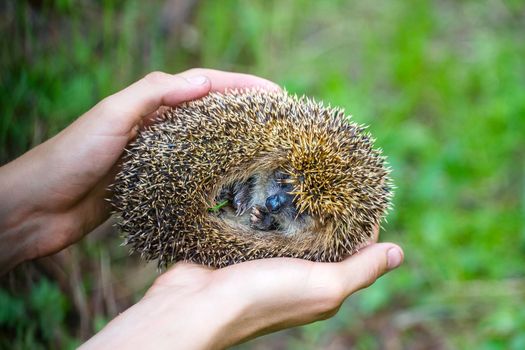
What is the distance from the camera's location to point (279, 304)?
9.70 ft

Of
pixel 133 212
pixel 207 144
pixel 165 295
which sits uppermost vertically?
pixel 207 144

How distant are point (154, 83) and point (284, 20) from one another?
3771 millimetres

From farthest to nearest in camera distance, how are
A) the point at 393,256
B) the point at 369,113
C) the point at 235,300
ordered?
the point at 369,113
the point at 393,256
the point at 235,300

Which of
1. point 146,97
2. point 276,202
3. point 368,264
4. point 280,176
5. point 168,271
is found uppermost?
point 146,97

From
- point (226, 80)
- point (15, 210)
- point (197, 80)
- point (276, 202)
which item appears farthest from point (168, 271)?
point (226, 80)

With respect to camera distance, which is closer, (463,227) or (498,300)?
(498,300)

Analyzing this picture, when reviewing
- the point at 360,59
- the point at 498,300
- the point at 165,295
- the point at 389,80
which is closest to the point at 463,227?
the point at 498,300

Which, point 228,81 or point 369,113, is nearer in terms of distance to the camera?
point 228,81

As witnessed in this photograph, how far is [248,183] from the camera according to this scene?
11.3 feet

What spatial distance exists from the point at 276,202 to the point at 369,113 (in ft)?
8.95

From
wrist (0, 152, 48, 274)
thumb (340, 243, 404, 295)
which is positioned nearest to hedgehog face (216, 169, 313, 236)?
thumb (340, 243, 404, 295)

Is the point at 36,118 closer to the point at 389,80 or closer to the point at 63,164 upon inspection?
the point at 63,164

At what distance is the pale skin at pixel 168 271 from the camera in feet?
9.01

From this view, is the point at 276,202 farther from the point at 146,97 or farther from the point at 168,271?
the point at 146,97
